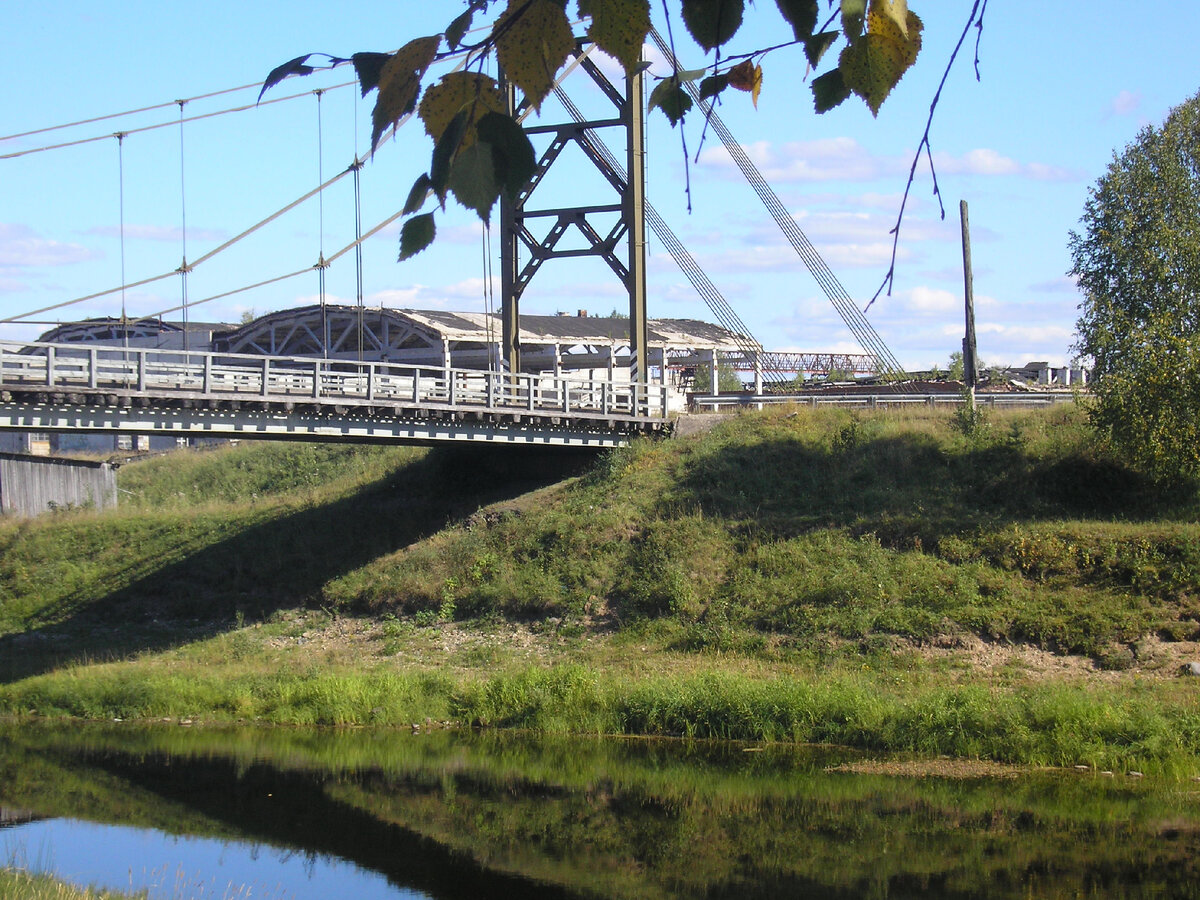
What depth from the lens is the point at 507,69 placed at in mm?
3199

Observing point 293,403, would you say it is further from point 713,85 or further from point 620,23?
point 620,23

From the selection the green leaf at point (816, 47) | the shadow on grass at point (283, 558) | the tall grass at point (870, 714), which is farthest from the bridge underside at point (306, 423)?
the green leaf at point (816, 47)

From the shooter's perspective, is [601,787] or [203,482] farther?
[203,482]

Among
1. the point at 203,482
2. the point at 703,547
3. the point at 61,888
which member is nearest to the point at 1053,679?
the point at 703,547

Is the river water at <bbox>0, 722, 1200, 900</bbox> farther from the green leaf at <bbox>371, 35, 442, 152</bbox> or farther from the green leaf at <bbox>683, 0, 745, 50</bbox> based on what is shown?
the green leaf at <bbox>371, 35, 442, 152</bbox>

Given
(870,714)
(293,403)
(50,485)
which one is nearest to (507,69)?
(870,714)

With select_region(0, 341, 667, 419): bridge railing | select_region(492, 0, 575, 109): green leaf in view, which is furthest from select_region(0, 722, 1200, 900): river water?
select_region(492, 0, 575, 109): green leaf

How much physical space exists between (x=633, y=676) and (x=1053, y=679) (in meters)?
8.09

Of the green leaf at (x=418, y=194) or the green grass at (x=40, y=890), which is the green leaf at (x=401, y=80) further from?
the green grass at (x=40, y=890)

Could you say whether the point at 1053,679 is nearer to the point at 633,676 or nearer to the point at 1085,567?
the point at 1085,567

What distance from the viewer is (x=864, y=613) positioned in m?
25.5

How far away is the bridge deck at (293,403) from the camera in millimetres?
24266

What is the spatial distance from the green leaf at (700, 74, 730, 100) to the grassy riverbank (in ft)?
55.1

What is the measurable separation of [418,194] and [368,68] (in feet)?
1.30
